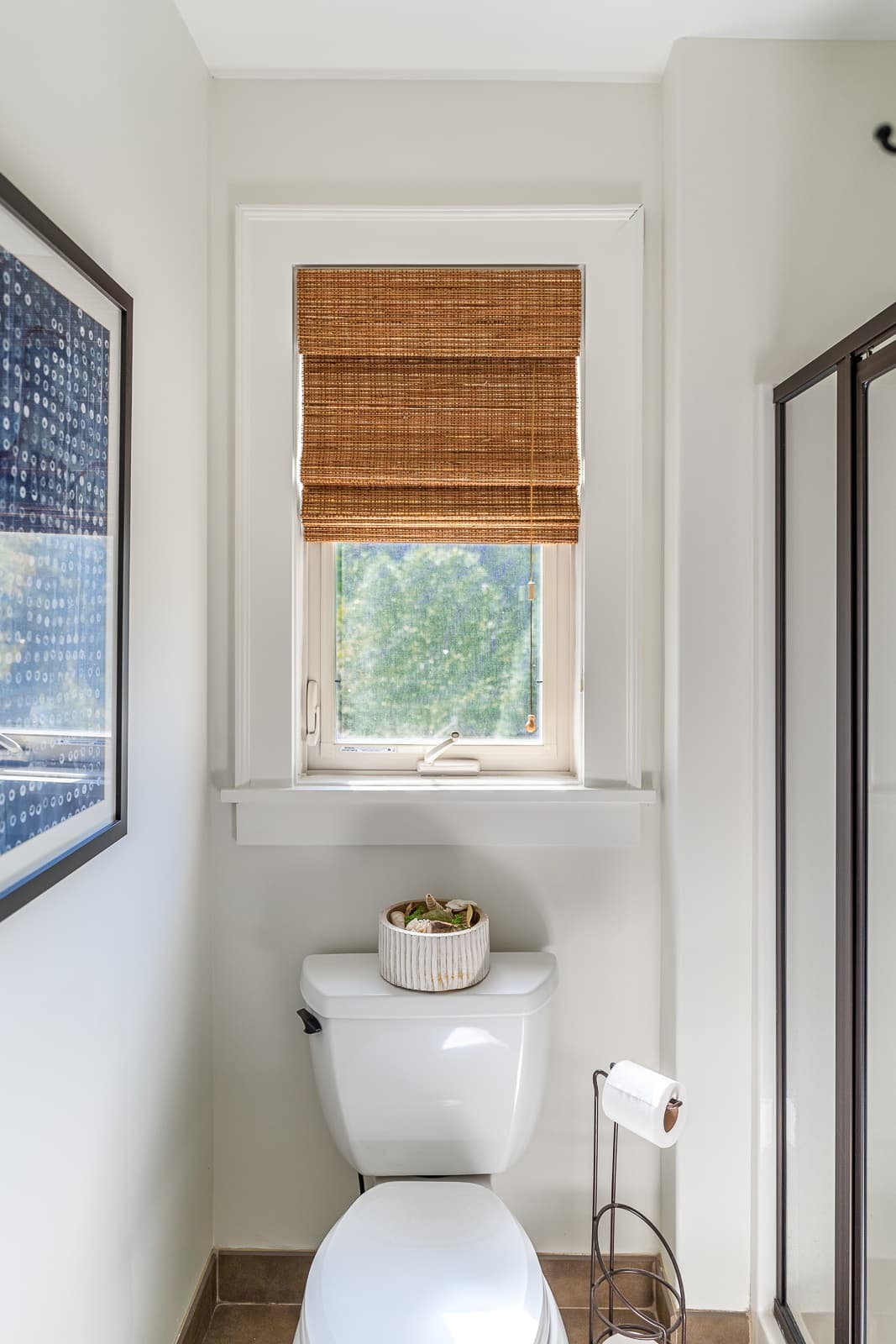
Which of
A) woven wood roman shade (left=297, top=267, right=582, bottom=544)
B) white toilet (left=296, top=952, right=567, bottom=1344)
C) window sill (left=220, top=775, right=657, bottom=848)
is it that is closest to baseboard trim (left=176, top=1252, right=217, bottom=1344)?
white toilet (left=296, top=952, right=567, bottom=1344)

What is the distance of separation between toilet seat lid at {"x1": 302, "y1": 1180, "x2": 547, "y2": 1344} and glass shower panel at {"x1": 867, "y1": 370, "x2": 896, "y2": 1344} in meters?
0.48

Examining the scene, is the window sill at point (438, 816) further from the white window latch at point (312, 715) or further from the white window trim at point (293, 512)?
the white window latch at point (312, 715)

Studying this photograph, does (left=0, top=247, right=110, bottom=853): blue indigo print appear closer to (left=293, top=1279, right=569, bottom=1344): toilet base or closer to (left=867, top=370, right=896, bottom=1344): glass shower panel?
(left=293, top=1279, right=569, bottom=1344): toilet base

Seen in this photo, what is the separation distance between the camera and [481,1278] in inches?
47.0

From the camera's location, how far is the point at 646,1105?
4.48 ft

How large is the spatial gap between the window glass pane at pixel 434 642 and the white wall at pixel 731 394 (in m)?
0.35

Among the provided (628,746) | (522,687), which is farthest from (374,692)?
(628,746)

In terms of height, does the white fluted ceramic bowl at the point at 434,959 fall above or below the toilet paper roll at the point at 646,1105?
above

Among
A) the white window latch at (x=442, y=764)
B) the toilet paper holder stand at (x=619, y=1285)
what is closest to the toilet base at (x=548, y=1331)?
the toilet paper holder stand at (x=619, y=1285)

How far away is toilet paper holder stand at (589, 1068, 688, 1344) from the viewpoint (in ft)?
4.68

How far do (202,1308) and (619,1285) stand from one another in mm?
798

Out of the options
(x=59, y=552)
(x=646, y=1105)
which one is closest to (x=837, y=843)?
(x=646, y=1105)

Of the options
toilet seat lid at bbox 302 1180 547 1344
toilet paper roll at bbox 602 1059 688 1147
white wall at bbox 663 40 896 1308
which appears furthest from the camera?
white wall at bbox 663 40 896 1308

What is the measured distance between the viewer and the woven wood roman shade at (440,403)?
171cm
